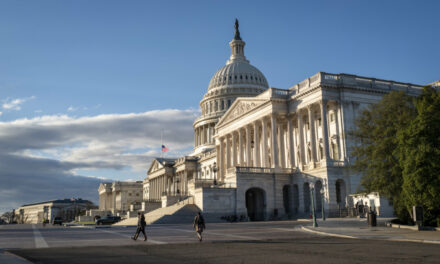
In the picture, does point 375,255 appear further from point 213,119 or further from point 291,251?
point 213,119

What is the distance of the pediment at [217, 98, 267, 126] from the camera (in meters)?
74.5

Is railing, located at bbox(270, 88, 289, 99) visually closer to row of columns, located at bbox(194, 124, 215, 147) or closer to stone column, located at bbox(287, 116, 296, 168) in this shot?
stone column, located at bbox(287, 116, 296, 168)

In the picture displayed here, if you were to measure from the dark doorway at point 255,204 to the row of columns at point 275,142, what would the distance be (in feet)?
16.2

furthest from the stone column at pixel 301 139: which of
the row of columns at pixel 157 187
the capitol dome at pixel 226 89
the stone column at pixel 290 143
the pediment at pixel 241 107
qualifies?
the capitol dome at pixel 226 89

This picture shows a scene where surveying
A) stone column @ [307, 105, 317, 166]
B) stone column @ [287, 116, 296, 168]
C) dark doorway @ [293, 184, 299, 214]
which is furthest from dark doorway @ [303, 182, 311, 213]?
stone column @ [287, 116, 296, 168]

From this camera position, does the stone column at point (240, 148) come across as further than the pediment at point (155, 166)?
No

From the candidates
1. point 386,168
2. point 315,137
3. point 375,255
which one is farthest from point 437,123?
point 315,137

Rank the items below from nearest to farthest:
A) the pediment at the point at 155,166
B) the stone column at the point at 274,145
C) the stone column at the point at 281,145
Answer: the stone column at the point at 274,145 < the stone column at the point at 281,145 < the pediment at the point at 155,166

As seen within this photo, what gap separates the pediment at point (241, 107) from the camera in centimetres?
7449

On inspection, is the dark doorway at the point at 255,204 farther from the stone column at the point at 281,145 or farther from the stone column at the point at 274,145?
the stone column at the point at 281,145

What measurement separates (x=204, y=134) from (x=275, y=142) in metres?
79.4

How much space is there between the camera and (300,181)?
65375mm

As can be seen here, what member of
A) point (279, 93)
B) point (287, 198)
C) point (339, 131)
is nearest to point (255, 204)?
point (287, 198)

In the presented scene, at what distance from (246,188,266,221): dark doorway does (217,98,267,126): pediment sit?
14.5m
